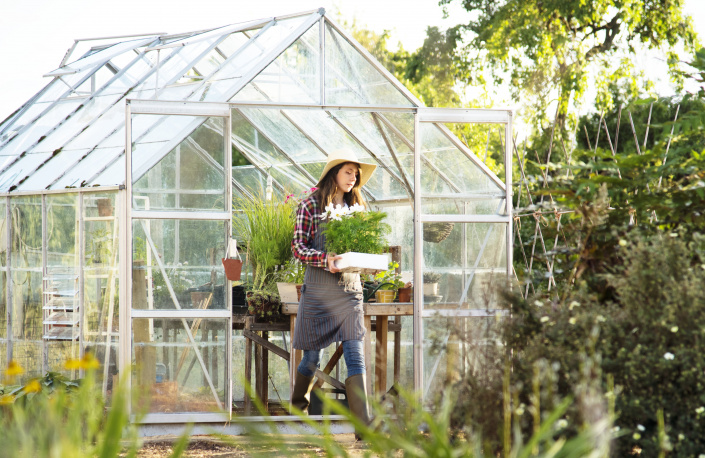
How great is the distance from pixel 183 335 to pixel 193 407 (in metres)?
0.49

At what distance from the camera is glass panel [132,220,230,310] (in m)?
5.18

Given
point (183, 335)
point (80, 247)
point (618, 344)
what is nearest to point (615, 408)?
point (618, 344)

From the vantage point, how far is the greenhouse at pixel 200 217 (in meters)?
5.19

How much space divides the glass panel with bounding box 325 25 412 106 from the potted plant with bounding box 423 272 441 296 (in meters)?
1.22

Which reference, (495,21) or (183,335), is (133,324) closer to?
(183,335)

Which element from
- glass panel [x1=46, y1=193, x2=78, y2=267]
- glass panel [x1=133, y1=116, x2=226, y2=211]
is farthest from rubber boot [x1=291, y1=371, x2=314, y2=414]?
glass panel [x1=46, y1=193, x2=78, y2=267]

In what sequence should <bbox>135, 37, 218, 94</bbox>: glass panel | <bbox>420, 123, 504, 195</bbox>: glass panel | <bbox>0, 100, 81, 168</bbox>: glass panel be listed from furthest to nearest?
<bbox>0, 100, 81, 168</bbox>: glass panel → <bbox>135, 37, 218, 94</bbox>: glass panel → <bbox>420, 123, 504, 195</bbox>: glass panel

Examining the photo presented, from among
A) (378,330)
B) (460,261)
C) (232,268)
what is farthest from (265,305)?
(460,261)

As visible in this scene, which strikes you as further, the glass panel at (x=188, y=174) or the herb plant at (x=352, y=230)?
the glass panel at (x=188, y=174)

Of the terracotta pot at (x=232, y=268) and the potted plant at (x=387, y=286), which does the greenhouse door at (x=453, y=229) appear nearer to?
the potted plant at (x=387, y=286)

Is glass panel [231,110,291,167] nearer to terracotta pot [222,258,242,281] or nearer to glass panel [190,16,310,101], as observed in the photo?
glass panel [190,16,310,101]

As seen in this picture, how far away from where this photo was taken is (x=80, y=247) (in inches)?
229

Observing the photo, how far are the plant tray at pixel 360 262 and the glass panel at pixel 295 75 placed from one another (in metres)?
1.50

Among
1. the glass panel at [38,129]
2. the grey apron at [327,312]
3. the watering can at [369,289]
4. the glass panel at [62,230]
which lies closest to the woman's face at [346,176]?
the grey apron at [327,312]
